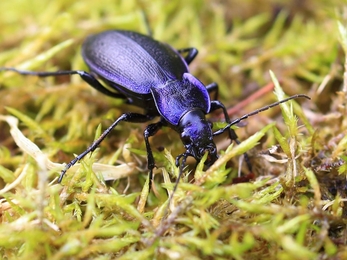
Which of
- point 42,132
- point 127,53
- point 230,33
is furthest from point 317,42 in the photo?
point 42,132

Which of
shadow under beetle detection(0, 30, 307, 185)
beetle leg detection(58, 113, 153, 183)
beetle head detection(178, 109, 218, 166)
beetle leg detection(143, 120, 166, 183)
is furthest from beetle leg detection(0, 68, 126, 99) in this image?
beetle head detection(178, 109, 218, 166)

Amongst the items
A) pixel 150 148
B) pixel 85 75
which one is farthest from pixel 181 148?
pixel 85 75

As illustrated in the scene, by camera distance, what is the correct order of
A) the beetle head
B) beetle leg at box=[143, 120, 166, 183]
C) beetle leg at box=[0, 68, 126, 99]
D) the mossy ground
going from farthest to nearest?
1. beetle leg at box=[0, 68, 126, 99]
2. beetle leg at box=[143, 120, 166, 183]
3. the beetle head
4. the mossy ground

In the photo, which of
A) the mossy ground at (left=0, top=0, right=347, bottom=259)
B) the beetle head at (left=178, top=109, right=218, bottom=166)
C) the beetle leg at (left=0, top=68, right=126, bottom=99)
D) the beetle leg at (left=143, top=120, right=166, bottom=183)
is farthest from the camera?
the beetle leg at (left=0, top=68, right=126, bottom=99)

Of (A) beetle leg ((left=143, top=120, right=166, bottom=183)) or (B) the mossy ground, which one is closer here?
(B) the mossy ground

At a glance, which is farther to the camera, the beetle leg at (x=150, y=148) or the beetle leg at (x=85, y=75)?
the beetle leg at (x=85, y=75)

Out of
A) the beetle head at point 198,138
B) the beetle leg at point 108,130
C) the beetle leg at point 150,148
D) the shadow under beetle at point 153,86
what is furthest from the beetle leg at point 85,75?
the beetle head at point 198,138

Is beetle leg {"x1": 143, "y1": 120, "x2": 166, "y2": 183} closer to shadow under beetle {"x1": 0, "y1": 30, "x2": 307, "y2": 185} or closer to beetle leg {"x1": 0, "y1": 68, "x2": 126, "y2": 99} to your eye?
shadow under beetle {"x1": 0, "y1": 30, "x2": 307, "y2": 185}

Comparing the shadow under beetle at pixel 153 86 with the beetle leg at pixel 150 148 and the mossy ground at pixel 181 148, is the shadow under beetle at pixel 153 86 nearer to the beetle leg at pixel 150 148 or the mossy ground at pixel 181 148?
the beetle leg at pixel 150 148
